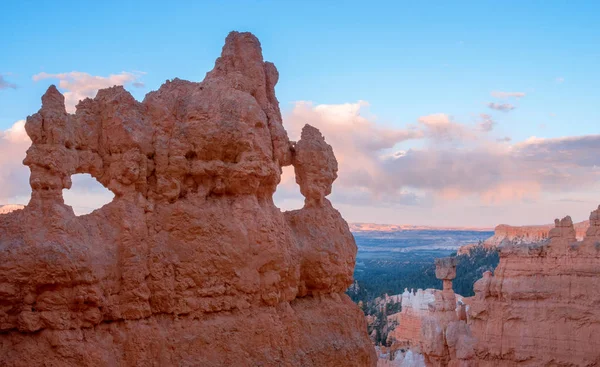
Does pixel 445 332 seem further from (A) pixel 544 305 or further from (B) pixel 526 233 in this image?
(B) pixel 526 233

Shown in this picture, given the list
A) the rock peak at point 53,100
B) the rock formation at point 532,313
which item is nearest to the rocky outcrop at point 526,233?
the rock formation at point 532,313

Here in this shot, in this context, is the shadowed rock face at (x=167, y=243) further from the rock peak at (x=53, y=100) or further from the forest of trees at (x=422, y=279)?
the forest of trees at (x=422, y=279)

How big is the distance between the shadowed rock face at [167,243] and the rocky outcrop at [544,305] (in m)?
12.4

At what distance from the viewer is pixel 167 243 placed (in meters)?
6.43

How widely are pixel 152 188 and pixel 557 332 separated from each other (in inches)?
602

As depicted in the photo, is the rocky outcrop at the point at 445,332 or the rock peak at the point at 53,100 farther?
the rocky outcrop at the point at 445,332

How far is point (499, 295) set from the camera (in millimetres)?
19859

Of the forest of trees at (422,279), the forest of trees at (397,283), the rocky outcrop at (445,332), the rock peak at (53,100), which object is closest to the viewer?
the rock peak at (53,100)

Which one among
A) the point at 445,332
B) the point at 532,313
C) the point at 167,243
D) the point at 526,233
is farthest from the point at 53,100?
the point at 526,233

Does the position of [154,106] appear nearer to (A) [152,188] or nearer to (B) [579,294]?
(A) [152,188]

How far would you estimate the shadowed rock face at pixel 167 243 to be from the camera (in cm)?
550

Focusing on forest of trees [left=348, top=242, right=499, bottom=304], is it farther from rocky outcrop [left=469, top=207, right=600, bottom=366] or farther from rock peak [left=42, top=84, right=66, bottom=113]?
rock peak [left=42, top=84, right=66, bottom=113]

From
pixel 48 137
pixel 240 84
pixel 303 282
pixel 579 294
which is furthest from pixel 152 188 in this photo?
pixel 579 294

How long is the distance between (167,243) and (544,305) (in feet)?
50.1
